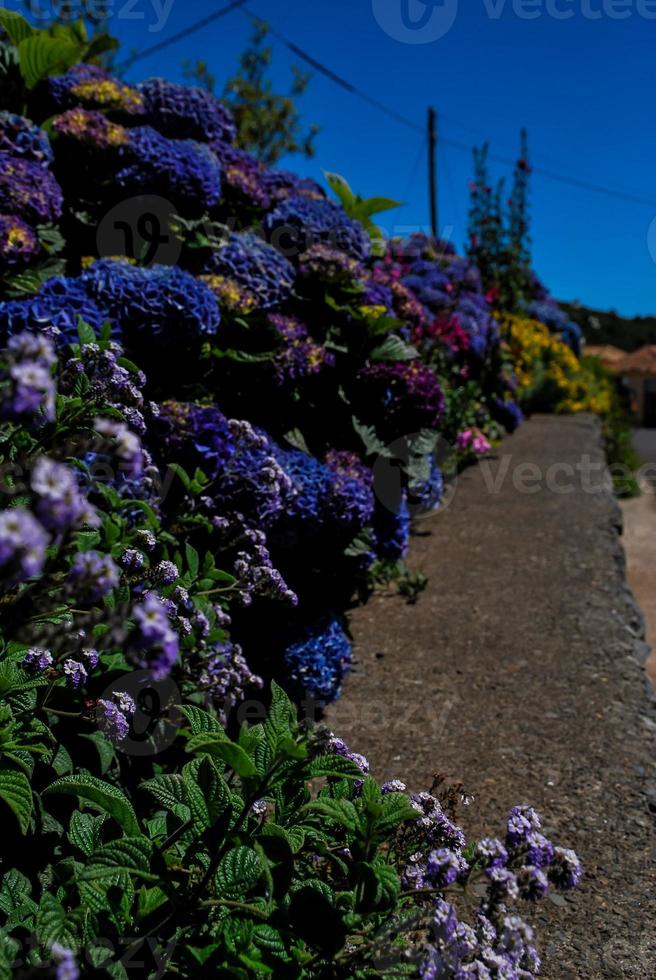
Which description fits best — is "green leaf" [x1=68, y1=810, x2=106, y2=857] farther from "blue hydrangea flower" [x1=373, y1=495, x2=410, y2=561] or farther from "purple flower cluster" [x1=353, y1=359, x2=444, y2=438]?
"purple flower cluster" [x1=353, y1=359, x2=444, y2=438]

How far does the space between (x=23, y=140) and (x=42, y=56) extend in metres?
0.75

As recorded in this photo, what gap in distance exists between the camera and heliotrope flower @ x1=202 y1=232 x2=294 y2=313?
10.5 ft

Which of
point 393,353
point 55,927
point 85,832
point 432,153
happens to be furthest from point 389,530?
point 432,153

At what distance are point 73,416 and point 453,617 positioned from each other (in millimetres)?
2814

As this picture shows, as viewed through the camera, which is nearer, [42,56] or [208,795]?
[208,795]

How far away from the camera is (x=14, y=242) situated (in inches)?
110

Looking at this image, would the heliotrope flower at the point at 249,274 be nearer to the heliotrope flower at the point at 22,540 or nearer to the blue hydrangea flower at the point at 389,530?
the blue hydrangea flower at the point at 389,530

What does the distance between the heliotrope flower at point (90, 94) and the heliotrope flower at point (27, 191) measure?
786mm

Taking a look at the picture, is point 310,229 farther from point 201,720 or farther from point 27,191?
point 201,720

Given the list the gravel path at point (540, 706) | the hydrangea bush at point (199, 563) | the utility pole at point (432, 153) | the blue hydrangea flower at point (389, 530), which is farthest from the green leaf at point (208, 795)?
the utility pole at point (432, 153)

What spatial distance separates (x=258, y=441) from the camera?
94.8 inches

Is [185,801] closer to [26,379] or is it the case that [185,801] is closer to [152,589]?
[152,589]

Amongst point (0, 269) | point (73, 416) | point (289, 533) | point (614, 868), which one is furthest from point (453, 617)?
point (73, 416)

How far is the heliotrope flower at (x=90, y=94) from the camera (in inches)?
146
